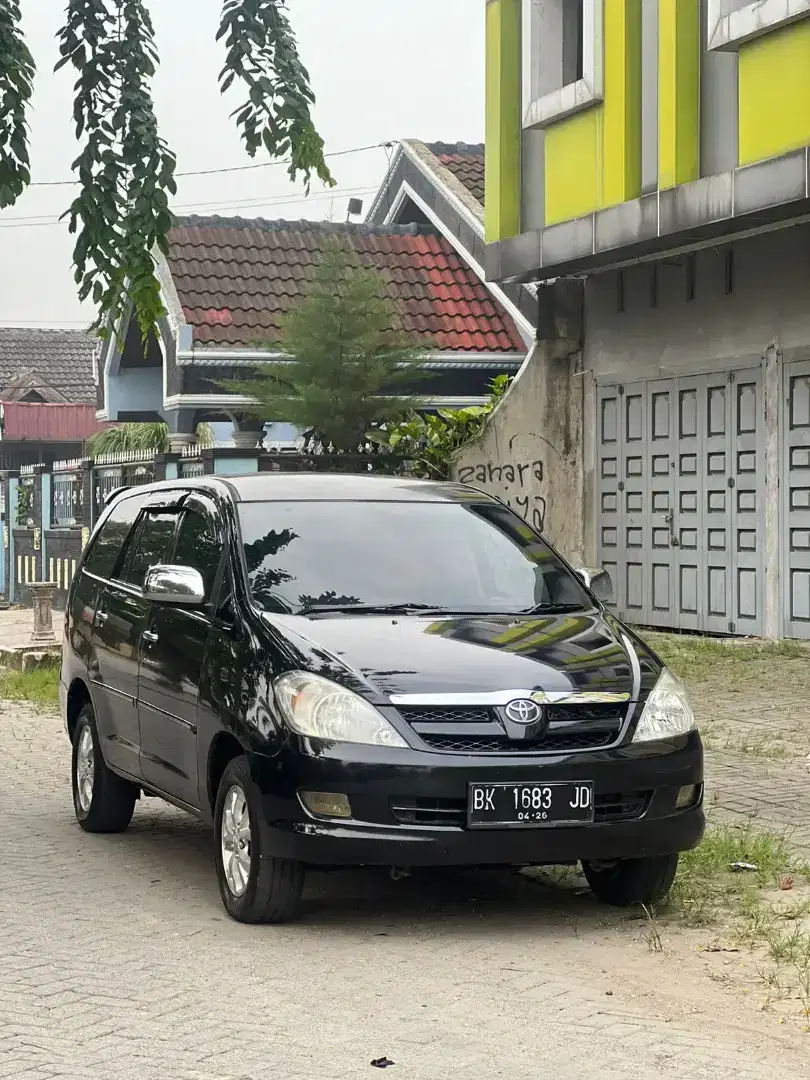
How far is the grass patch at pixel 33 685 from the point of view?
634 inches

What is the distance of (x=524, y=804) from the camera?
642 cm

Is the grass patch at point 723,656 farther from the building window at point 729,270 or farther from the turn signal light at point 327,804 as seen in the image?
the turn signal light at point 327,804

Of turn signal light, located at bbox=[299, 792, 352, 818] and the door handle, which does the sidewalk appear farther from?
turn signal light, located at bbox=[299, 792, 352, 818]

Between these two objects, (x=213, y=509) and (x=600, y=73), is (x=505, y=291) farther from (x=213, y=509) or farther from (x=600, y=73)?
(x=213, y=509)

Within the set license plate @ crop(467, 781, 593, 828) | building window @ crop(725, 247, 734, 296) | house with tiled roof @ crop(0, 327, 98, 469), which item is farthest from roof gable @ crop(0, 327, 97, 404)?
license plate @ crop(467, 781, 593, 828)

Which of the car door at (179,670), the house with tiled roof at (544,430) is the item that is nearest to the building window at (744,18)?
the house with tiled roof at (544,430)

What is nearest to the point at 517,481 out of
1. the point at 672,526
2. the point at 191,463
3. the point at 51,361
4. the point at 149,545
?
the point at 672,526

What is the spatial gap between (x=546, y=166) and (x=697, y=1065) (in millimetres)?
14455

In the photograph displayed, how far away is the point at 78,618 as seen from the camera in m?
9.37

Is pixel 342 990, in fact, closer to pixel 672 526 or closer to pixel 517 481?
pixel 672 526

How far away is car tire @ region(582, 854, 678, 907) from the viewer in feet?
22.9

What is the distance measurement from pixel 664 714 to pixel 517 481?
45.0 feet

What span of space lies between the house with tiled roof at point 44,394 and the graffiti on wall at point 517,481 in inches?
968

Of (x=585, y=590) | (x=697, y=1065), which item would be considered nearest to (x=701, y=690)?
(x=585, y=590)
